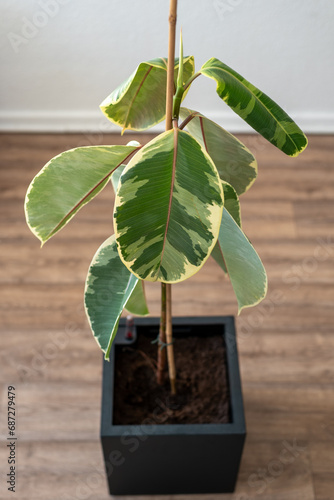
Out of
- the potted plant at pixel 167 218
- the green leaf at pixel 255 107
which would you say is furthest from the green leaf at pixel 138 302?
the green leaf at pixel 255 107

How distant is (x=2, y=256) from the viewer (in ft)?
6.61

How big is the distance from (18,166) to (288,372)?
121cm

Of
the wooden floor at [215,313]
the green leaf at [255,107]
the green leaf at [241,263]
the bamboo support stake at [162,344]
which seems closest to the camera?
the green leaf at [255,107]

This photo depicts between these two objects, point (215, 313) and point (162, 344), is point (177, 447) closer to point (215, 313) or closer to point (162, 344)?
point (162, 344)

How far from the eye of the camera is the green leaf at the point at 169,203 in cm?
83

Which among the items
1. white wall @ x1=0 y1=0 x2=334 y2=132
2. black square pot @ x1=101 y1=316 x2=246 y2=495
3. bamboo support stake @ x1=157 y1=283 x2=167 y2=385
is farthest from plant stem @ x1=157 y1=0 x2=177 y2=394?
white wall @ x1=0 y1=0 x2=334 y2=132

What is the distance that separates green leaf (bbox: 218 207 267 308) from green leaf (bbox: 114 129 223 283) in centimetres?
14

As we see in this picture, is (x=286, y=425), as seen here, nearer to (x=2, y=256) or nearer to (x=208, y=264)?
(x=208, y=264)

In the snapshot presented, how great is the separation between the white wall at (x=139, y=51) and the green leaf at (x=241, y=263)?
48.3 inches

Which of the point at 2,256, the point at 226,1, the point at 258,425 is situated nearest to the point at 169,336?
the point at 258,425

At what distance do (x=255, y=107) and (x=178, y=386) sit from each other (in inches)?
→ 30.7

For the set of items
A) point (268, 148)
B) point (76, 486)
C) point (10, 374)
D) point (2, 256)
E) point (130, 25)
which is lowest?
point (76, 486)

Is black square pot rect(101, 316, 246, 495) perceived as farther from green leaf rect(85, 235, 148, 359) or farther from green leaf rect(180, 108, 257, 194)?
green leaf rect(180, 108, 257, 194)

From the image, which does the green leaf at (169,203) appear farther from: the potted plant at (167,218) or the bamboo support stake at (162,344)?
the bamboo support stake at (162,344)
